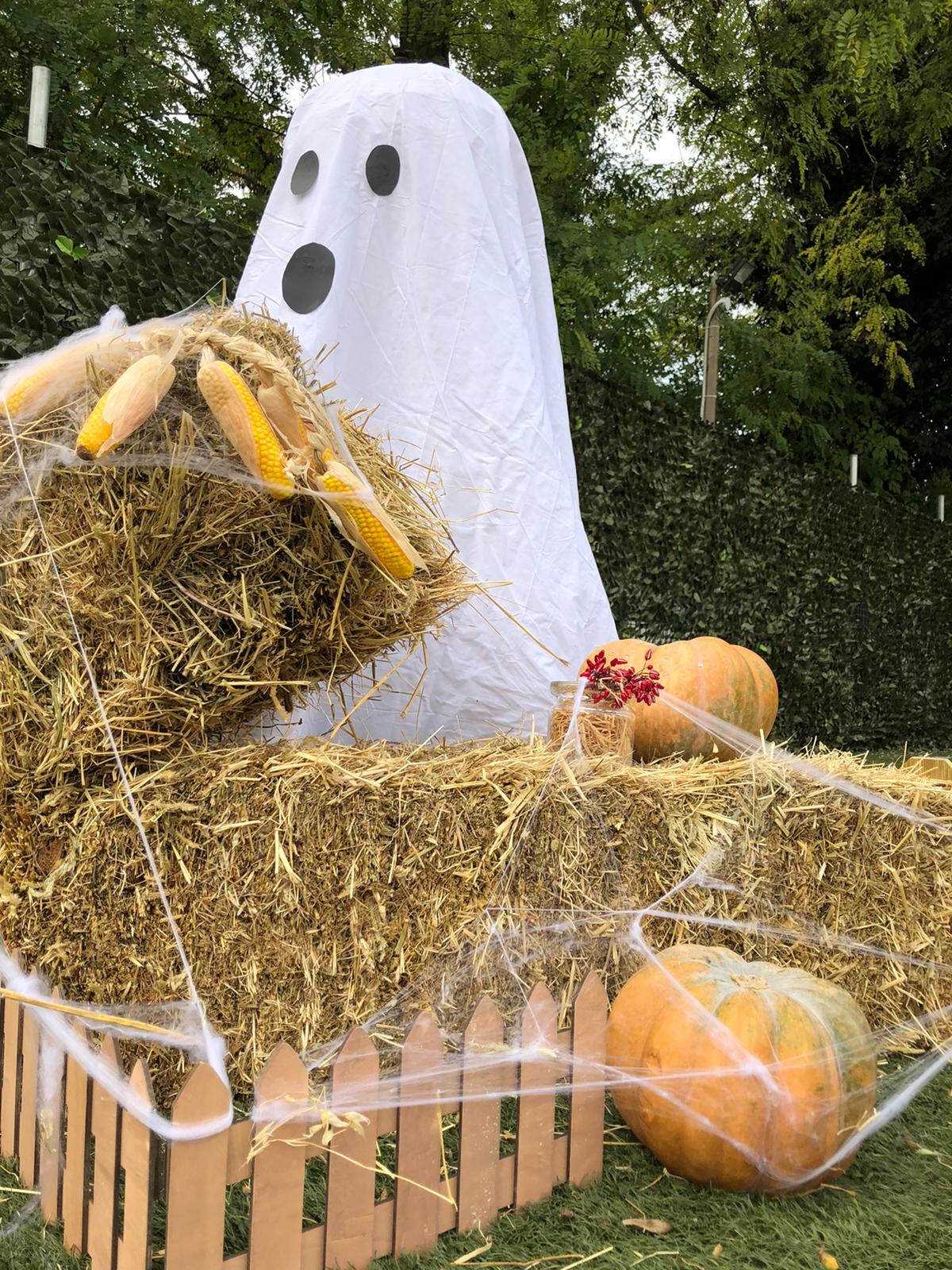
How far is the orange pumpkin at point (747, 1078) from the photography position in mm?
2127

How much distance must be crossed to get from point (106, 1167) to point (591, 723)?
164 centimetres

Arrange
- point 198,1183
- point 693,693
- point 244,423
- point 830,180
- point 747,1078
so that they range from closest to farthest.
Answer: point 198,1183 < point 244,423 < point 747,1078 < point 693,693 < point 830,180

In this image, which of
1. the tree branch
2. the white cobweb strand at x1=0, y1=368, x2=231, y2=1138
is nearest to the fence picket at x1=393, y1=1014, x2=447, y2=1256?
the white cobweb strand at x1=0, y1=368, x2=231, y2=1138

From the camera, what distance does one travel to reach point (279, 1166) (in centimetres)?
164

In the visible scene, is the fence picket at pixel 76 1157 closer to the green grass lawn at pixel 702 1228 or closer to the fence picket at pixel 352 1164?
the green grass lawn at pixel 702 1228

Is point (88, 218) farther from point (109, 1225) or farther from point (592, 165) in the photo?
point (592, 165)

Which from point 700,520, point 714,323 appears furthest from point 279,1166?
point 714,323

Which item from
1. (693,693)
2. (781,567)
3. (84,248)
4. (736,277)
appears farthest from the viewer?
(736,277)

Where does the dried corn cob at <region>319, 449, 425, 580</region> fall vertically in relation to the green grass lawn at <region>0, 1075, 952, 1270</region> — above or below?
above

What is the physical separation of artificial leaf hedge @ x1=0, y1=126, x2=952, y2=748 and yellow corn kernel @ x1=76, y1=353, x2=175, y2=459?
1.63m

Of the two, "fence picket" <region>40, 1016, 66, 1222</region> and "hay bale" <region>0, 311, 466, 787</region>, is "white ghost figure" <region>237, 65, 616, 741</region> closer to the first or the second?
"hay bale" <region>0, 311, 466, 787</region>

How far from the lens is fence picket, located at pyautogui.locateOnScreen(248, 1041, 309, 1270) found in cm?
160

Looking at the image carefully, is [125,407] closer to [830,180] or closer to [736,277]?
[736,277]

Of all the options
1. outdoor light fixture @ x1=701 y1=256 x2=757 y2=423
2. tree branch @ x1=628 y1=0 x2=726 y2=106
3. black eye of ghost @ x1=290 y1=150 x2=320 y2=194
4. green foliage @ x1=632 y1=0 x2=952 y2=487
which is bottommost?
black eye of ghost @ x1=290 y1=150 x2=320 y2=194
